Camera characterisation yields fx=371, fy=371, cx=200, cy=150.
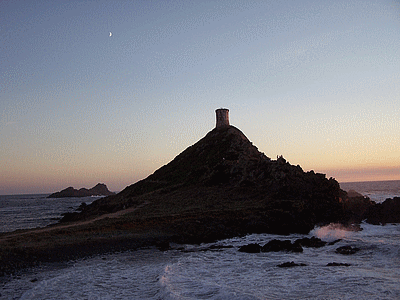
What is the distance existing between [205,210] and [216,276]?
23.2 m

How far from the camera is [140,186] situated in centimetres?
7362

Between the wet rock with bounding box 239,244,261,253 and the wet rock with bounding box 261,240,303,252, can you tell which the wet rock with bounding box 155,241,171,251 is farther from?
the wet rock with bounding box 261,240,303,252

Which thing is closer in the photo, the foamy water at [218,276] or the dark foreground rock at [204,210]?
the foamy water at [218,276]

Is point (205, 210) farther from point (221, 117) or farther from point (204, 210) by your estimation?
point (221, 117)

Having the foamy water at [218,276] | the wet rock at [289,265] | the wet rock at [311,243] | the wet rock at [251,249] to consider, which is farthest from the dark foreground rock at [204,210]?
the wet rock at [289,265]

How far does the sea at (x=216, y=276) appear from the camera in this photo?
1480 cm

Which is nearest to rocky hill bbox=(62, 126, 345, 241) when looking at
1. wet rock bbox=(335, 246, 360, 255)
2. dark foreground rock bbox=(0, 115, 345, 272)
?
dark foreground rock bbox=(0, 115, 345, 272)

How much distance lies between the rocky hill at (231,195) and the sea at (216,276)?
7.13 meters

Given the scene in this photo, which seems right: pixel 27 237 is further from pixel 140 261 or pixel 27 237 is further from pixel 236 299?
pixel 236 299

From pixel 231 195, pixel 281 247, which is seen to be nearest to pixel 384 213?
pixel 231 195

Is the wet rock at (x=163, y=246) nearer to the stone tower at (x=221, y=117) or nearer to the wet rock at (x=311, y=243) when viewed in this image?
the wet rock at (x=311, y=243)

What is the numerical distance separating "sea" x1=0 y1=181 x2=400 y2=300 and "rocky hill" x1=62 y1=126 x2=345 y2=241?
23.4 ft

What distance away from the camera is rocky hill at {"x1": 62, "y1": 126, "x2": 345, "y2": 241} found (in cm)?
3281

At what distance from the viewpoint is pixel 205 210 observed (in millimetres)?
40938
